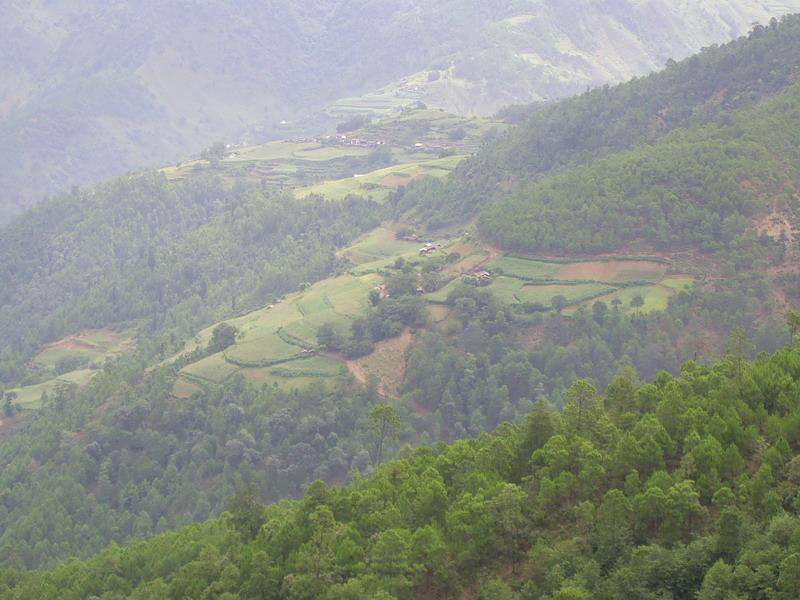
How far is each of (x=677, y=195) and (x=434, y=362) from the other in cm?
2067

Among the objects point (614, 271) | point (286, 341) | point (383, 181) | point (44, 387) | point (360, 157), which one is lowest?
point (44, 387)

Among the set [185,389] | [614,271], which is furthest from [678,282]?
[185,389]

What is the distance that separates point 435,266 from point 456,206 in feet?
80.2

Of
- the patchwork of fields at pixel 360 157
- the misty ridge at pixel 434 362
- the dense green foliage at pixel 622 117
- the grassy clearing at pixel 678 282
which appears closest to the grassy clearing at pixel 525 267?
the misty ridge at pixel 434 362

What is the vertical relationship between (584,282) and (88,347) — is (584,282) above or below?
above

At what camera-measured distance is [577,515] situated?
26797 mm

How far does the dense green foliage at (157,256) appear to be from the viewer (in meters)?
98.6

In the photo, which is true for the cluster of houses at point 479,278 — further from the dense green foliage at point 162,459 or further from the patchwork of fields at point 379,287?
the dense green foliage at point 162,459

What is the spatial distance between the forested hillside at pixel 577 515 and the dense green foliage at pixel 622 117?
56.3 meters

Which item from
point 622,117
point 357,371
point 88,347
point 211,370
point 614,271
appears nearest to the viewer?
point 357,371

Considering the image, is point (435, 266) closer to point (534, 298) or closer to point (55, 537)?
point (534, 298)

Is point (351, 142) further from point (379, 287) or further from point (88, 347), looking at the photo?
point (379, 287)

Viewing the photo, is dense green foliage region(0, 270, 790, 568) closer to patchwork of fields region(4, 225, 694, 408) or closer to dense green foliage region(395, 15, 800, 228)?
patchwork of fields region(4, 225, 694, 408)

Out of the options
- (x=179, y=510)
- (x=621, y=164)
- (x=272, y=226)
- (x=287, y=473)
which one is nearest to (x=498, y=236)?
(x=621, y=164)
